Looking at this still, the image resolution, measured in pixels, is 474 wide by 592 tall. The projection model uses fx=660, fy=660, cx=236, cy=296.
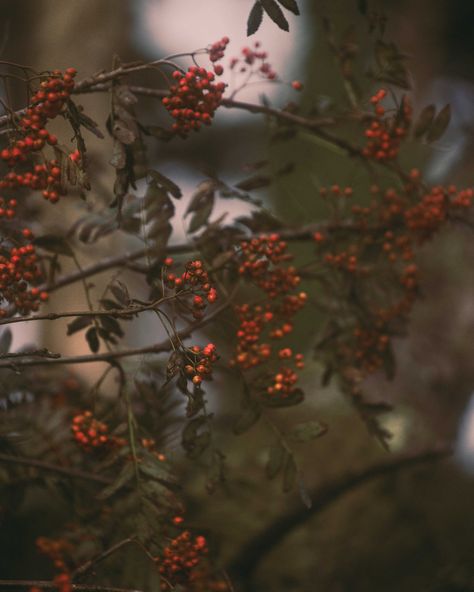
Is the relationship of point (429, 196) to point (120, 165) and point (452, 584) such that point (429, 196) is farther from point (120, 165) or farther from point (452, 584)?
point (452, 584)

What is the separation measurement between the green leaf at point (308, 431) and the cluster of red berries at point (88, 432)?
0.28 m

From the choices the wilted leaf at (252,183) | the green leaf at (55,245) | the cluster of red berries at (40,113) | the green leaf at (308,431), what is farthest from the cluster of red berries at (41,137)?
the green leaf at (308,431)

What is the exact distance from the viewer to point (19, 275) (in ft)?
2.81

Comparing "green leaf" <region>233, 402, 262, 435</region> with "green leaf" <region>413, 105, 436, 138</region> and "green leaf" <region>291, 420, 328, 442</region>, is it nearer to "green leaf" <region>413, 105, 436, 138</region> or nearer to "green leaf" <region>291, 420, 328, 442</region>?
"green leaf" <region>291, 420, 328, 442</region>

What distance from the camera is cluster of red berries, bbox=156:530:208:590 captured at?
844 millimetres

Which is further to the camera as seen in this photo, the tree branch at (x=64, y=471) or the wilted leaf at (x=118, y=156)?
the tree branch at (x=64, y=471)

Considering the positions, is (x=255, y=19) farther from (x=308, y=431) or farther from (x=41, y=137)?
(x=308, y=431)

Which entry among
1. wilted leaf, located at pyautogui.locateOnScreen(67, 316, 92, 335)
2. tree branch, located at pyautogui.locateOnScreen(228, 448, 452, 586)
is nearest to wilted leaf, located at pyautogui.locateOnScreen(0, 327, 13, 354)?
wilted leaf, located at pyautogui.locateOnScreen(67, 316, 92, 335)

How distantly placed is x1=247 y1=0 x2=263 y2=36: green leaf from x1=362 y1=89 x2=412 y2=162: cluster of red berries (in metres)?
0.28

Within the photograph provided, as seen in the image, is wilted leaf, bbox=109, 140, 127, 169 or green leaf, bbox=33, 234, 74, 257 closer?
wilted leaf, bbox=109, 140, 127, 169

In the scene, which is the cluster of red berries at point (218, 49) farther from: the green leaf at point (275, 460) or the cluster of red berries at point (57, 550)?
the cluster of red berries at point (57, 550)

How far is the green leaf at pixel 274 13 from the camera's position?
868 mm

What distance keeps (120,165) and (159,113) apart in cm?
243

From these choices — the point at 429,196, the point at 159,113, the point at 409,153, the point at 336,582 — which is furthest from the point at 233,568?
the point at 409,153
